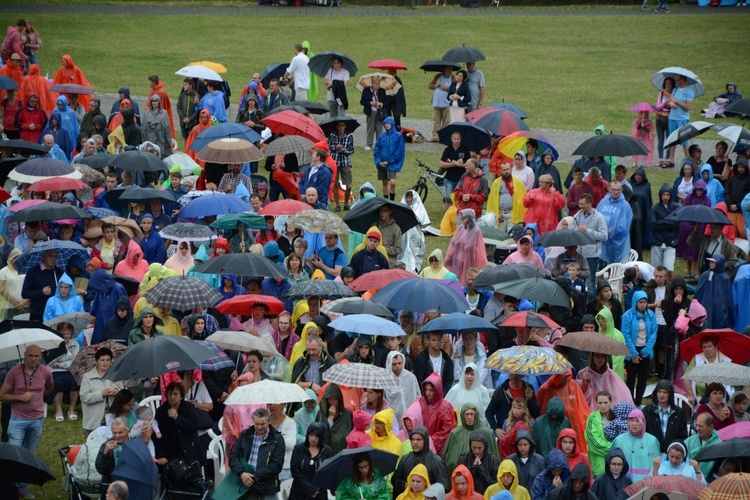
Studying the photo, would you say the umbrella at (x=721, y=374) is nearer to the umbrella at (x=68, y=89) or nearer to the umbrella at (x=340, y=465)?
the umbrella at (x=340, y=465)

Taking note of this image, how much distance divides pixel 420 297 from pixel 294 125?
7439 millimetres

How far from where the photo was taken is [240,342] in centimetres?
1295

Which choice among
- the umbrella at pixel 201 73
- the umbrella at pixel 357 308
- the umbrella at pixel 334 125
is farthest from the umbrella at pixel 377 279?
the umbrella at pixel 201 73

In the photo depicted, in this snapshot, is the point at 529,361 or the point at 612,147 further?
the point at 612,147

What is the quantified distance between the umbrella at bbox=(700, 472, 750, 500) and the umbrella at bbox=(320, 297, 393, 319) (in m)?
4.43

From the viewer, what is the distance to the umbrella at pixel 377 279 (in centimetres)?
1478

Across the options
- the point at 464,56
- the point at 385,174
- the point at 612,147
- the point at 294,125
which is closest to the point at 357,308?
the point at 612,147

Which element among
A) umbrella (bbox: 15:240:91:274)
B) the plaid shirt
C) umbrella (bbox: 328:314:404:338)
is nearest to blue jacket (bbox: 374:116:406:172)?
the plaid shirt

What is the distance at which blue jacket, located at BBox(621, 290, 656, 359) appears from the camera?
14.9 metres

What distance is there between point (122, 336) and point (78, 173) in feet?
18.0

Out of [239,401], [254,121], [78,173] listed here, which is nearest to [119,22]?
[254,121]

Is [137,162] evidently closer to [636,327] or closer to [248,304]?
[248,304]

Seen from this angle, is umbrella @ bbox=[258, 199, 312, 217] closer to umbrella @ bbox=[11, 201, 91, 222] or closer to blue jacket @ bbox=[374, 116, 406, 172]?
umbrella @ bbox=[11, 201, 91, 222]

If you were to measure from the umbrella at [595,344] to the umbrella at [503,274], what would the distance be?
64.2 inches
